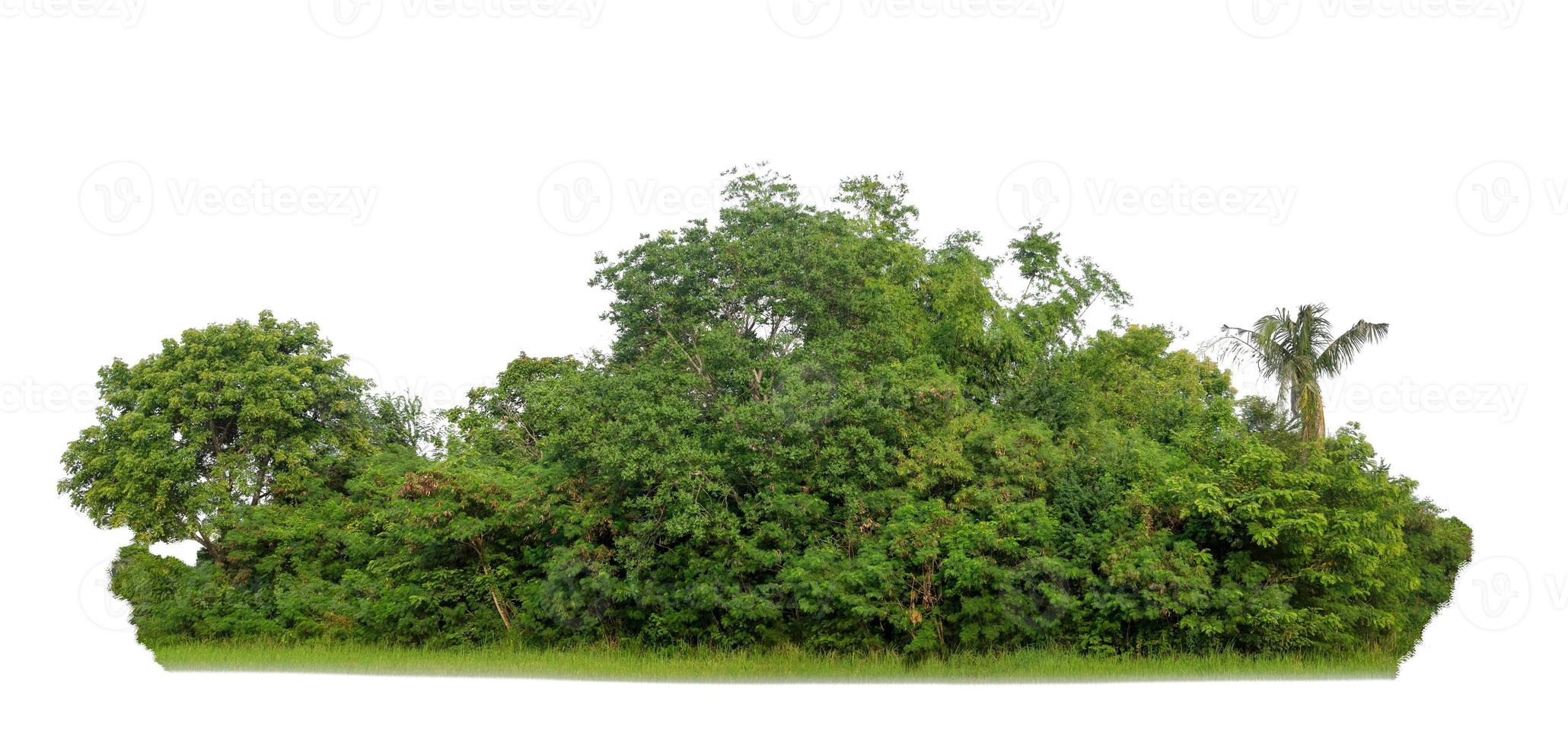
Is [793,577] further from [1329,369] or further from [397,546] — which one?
[1329,369]

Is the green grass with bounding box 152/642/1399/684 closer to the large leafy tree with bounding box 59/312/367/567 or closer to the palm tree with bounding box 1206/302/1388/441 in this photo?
the large leafy tree with bounding box 59/312/367/567

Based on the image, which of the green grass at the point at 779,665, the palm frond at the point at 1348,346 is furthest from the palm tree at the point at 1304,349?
the green grass at the point at 779,665

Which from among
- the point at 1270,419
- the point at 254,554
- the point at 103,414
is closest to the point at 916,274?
the point at 1270,419

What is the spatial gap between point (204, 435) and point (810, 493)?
615 inches

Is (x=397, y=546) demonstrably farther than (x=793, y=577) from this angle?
Yes

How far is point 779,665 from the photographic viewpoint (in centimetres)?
1978

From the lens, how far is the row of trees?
63.9 feet

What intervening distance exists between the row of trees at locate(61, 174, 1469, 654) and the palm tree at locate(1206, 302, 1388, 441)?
1528 mm

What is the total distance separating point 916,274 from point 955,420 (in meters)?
4.73

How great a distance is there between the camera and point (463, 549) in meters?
23.4

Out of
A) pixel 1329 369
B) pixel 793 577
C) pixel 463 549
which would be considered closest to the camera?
pixel 793 577

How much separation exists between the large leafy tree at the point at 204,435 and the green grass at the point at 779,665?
5.24m

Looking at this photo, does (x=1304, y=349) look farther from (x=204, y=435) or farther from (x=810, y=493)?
(x=204, y=435)

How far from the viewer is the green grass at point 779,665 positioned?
18.5 meters
